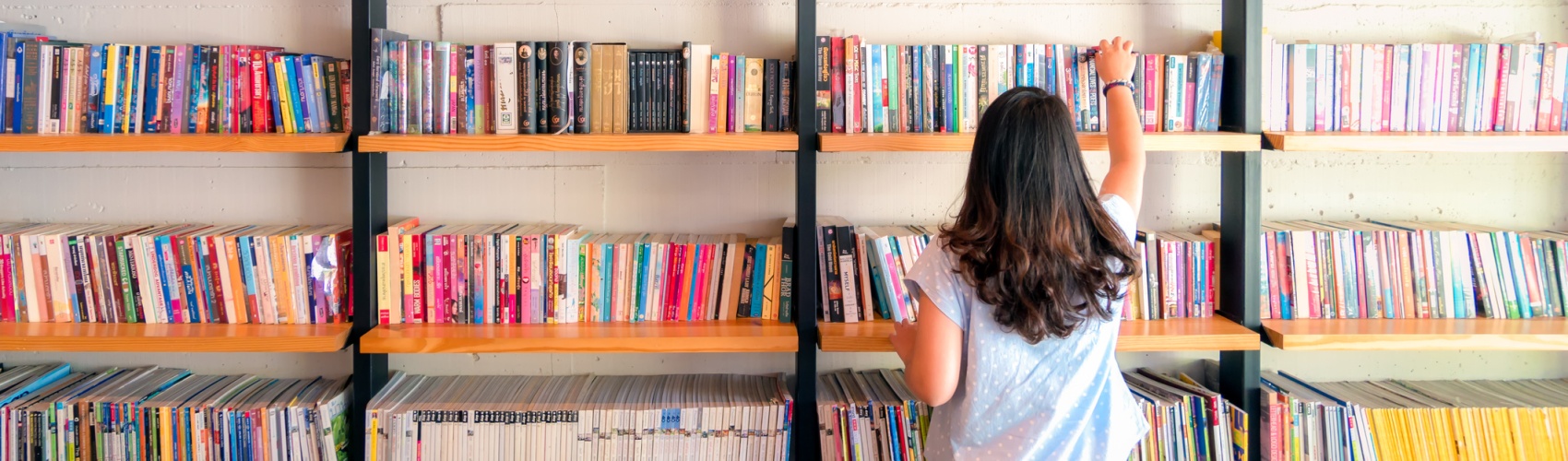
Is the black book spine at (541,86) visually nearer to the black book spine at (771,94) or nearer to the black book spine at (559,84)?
the black book spine at (559,84)

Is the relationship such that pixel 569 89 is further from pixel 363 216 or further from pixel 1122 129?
pixel 1122 129

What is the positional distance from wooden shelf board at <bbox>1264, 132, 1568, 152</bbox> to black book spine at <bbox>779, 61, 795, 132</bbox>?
3.04 feet

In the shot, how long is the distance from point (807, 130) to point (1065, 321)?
0.66m

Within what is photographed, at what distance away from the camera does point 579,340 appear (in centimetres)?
195

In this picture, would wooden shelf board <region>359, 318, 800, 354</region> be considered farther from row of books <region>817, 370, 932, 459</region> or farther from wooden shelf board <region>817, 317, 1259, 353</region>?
row of books <region>817, 370, 932, 459</region>

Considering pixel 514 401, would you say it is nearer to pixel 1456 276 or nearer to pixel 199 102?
pixel 199 102

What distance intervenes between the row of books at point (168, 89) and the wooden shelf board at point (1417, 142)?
6.11 ft

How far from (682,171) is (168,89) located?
105 centimetres

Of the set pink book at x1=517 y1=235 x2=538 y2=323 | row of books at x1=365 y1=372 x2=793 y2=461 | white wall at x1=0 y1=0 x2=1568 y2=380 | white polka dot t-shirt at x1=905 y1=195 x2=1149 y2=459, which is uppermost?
white wall at x1=0 y1=0 x2=1568 y2=380

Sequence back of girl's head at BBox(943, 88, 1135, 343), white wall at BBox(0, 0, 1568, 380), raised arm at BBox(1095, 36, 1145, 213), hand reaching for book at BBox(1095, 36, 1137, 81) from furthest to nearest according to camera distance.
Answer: white wall at BBox(0, 0, 1568, 380), hand reaching for book at BBox(1095, 36, 1137, 81), raised arm at BBox(1095, 36, 1145, 213), back of girl's head at BBox(943, 88, 1135, 343)

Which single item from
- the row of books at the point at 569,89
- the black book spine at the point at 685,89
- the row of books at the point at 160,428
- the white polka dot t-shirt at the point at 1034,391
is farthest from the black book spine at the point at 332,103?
the white polka dot t-shirt at the point at 1034,391

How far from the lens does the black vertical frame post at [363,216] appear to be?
1962 millimetres

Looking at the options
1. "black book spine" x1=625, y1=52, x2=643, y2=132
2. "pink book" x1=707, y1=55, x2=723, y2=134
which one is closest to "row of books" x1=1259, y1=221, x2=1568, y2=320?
"pink book" x1=707, y1=55, x2=723, y2=134

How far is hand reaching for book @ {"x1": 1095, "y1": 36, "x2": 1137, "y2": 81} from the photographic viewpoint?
1.85 metres
